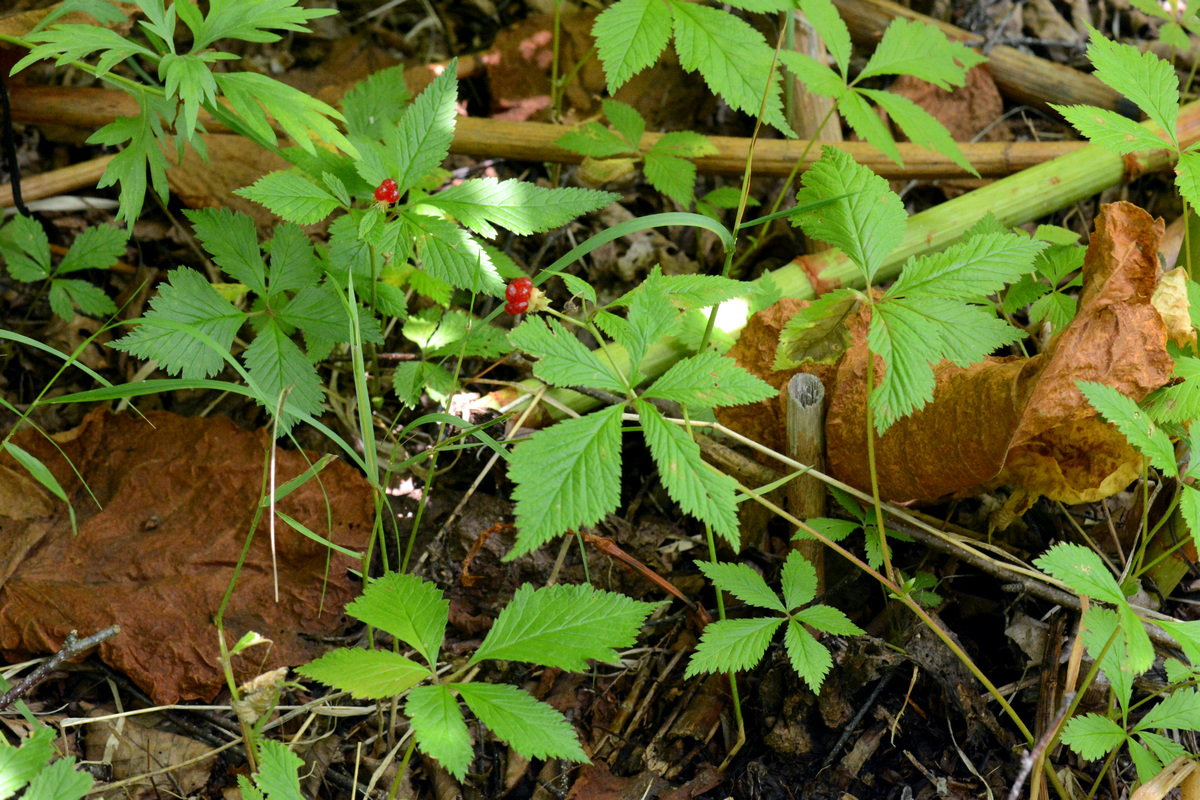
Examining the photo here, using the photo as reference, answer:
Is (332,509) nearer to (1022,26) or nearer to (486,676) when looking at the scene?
(486,676)

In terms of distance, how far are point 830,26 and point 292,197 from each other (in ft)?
5.24

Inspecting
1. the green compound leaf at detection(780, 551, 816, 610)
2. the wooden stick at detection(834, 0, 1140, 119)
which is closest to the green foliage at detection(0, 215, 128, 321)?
the green compound leaf at detection(780, 551, 816, 610)

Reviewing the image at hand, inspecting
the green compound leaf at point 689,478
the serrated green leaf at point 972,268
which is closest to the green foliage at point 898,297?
the serrated green leaf at point 972,268

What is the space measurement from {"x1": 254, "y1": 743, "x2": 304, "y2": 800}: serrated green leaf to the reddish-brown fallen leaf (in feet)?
1.47

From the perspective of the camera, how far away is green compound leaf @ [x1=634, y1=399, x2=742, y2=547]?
142 cm

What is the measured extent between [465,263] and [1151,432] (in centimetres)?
144

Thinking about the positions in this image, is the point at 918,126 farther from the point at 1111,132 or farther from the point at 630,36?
the point at 630,36

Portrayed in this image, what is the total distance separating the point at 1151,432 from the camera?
1593mm

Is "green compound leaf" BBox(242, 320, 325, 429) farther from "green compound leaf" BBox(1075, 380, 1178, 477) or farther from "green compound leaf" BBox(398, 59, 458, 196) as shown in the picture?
"green compound leaf" BBox(1075, 380, 1178, 477)

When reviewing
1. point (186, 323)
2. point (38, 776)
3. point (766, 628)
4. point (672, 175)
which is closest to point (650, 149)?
point (672, 175)

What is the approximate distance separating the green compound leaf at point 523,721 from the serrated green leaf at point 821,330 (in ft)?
2.88

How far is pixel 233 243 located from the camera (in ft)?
6.77

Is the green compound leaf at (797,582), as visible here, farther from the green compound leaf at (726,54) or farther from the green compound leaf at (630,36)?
the green compound leaf at (630,36)

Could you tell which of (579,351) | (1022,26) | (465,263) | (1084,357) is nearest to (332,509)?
(465,263)
